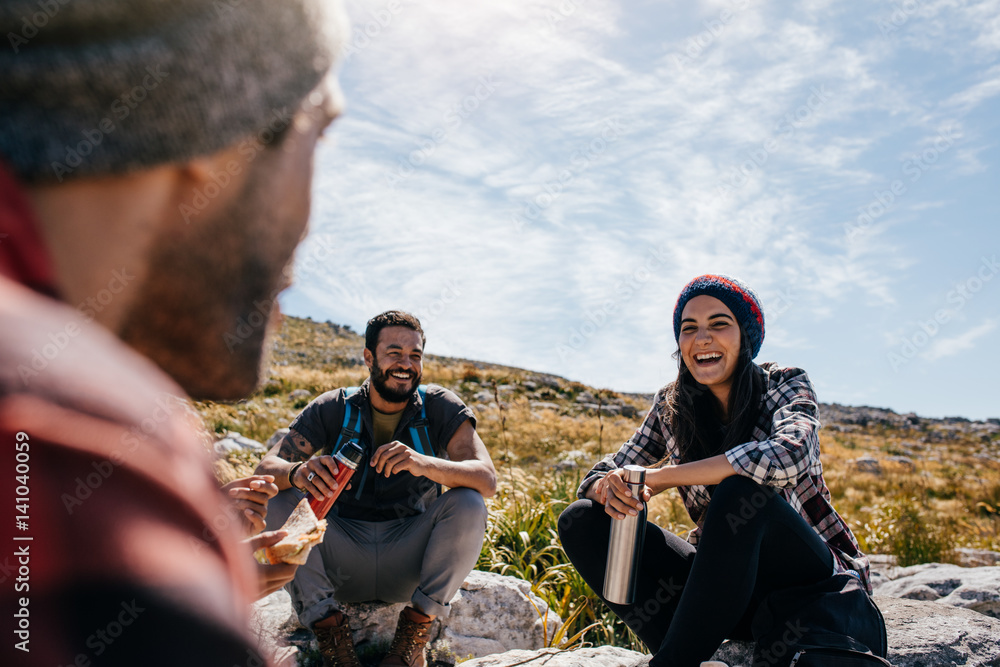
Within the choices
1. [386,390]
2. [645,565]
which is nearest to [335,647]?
[386,390]

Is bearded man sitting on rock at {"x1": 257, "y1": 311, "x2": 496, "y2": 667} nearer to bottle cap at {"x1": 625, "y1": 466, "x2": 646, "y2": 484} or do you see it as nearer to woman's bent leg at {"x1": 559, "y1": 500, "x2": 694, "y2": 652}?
woman's bent leg at {"x1": 559, "y1": 500, "x2": 694, "y2": 652}

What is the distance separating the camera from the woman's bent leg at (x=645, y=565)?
3090 mm

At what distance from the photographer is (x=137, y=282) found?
2.95 feet

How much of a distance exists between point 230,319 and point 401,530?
3.03 metres

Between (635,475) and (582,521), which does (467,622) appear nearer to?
(582,521)

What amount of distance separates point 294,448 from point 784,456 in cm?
273

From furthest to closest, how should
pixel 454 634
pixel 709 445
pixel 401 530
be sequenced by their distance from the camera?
1. pixel 454 634
2. pixel 401 530
3. pixel 709 445

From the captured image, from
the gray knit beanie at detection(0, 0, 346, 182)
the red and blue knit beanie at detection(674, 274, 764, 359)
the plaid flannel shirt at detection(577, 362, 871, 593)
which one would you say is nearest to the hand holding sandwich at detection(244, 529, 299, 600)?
the gray knit beanie at detection(0, 0, 346, 182)

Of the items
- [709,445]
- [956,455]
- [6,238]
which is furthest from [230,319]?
[956,455]

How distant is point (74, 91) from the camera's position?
0.79 meters

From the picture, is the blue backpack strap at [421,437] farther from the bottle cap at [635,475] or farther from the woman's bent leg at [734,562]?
the woman's bent leg at [734,562]

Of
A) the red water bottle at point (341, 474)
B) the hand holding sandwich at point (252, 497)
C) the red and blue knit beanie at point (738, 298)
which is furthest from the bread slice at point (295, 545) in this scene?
the red and blue knit beanie at point (738, 298)

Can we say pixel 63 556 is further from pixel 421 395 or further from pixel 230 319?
pixel 421 395

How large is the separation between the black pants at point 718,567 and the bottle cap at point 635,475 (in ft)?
1.08
